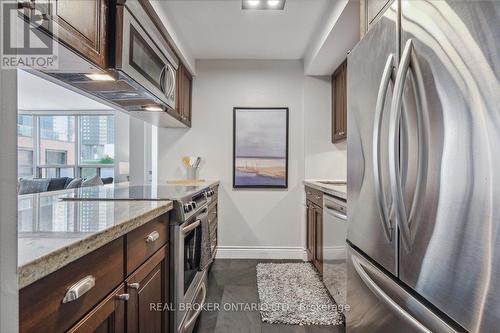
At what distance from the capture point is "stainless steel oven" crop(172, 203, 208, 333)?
4.61 feet

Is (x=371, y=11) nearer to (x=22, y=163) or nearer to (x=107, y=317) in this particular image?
(x=22, y=163)

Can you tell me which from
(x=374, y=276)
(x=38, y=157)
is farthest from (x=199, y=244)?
(x=38, y=157)

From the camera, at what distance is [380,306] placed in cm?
104

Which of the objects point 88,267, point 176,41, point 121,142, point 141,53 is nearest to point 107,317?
point 88,267

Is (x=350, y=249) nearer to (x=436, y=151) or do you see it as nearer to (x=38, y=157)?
(x=436, y=151)

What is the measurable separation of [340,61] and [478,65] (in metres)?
2.54

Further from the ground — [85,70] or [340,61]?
[340,61]

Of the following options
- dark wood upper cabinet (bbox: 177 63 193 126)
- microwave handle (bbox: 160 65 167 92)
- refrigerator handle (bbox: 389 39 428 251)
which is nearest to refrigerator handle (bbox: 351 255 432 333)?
refrigerator handle (bbox: 389 39 428 251)

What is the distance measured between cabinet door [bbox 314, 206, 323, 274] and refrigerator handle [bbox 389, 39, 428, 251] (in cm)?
170

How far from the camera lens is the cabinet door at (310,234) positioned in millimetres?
2862

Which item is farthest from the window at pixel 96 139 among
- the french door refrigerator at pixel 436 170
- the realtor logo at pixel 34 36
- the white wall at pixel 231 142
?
the french door refrigerator at pixel 436 170

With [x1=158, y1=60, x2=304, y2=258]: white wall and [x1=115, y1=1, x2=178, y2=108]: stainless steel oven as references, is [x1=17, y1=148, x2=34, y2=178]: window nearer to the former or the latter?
[x1=115, y1=1, x2=178, y2=108]: stainless steel oven

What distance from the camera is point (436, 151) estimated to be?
75 centimetres

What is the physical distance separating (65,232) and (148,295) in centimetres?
57
